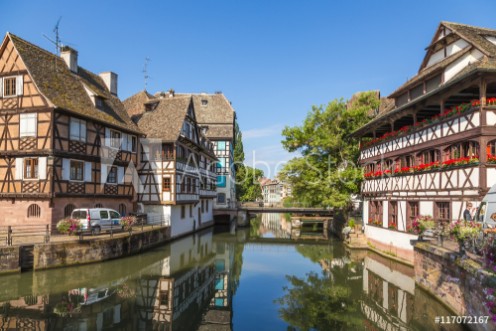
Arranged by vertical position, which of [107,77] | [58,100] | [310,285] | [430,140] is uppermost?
[107,77]

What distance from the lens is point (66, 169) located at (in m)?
23.8

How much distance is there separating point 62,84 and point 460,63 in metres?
25.2

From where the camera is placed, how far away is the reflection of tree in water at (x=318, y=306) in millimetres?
13337

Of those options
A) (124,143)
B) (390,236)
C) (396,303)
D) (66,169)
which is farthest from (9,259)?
(390,236)

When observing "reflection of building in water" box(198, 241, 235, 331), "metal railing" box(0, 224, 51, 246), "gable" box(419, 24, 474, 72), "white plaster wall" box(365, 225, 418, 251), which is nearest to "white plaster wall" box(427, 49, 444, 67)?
"gable" box(419, 24, 474, 72)

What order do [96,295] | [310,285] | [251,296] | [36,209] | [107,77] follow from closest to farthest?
1. [96,295]
2. [251,296]
3. [310,285]
4. [36,209]
5. [107,77]

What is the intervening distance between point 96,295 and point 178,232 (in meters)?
18.6

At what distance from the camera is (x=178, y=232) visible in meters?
34.3

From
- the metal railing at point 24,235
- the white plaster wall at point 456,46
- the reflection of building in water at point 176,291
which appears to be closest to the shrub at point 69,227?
the metal railing at point 24,235

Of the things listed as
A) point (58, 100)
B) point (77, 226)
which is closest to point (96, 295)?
point (77, 226)

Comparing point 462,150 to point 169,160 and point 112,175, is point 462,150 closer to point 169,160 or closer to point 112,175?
point 169,160

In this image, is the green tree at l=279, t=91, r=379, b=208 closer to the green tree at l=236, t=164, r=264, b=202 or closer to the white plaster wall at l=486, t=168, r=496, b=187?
the white plaster wall at l=486, t=168, r=496, b=187

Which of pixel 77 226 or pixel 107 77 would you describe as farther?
pixel 107 77

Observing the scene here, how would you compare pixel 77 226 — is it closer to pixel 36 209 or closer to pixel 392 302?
pixel 36 209
